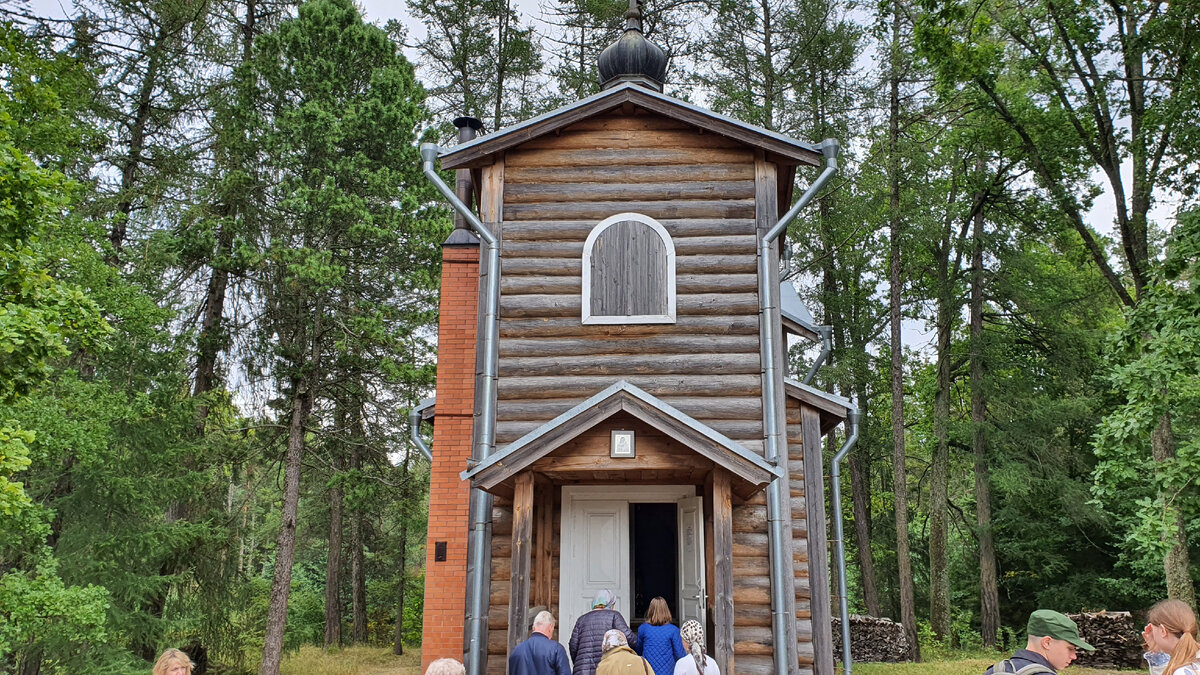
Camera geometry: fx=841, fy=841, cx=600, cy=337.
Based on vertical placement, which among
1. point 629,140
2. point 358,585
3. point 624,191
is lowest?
point 358,585

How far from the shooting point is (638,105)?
32.5 feet

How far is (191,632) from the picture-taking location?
1686cm

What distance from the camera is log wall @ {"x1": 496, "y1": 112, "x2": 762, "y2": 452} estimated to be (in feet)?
29.9

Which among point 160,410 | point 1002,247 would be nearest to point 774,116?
point 1002,247

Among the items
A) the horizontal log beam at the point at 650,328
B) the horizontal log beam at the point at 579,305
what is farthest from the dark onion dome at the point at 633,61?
the horizontal log beam at the point at 650,328

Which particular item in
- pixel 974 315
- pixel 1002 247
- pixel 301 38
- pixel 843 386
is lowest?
pixel 843 386

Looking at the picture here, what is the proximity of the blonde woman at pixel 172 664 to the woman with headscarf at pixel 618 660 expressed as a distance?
9.02 feet

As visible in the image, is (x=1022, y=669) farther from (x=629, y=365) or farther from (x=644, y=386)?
(x=629, y=365)

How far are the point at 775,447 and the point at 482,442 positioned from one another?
3.08 m

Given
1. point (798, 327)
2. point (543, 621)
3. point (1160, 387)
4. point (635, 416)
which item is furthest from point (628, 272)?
point (1160, 387)

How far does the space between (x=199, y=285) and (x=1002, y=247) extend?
2080 centimetres

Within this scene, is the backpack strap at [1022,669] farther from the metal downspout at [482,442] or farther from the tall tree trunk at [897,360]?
the tall tree trunk at [897,360]

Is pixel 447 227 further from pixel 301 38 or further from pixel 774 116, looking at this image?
pixel 774 116

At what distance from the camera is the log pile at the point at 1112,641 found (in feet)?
54.3
